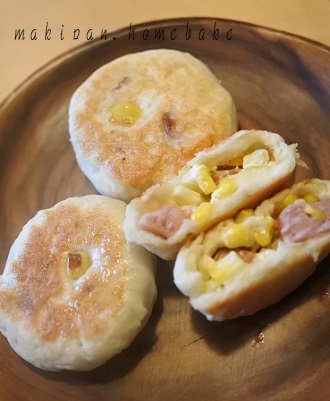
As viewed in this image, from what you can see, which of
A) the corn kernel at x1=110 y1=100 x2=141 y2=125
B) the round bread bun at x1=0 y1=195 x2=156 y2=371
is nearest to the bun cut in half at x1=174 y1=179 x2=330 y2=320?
the round bread bun at x1=0 y1=195 x2=156 y2=371

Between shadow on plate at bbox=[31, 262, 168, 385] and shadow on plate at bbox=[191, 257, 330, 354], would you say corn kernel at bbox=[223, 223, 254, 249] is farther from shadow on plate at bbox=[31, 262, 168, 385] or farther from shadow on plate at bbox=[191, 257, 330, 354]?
shadow on plate at bbox=[31, 262, 168, 385]

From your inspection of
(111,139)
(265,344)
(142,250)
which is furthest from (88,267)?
(265,344)

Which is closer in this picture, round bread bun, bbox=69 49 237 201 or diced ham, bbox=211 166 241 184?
diced ham, bbox=211 166 241 184

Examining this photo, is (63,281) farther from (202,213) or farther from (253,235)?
(253,235)

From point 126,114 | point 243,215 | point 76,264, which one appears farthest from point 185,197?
point 126,114

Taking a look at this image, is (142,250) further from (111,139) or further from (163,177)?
(111,139)
